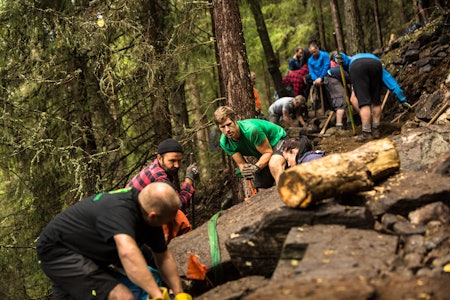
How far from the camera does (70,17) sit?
8070 millimetres

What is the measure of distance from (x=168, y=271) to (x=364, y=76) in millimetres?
→ 5665

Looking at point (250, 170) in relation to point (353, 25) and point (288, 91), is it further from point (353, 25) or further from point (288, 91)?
point (353, 25)

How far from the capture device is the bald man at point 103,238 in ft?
12.1

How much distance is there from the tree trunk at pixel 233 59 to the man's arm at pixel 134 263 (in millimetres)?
4330

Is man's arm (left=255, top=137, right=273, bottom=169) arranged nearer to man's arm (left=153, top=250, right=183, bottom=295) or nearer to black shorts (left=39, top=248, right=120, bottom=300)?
man's arm (left=153, top=250, right=183, bottom=295)

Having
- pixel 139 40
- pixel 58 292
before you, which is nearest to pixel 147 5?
pixel 139 40

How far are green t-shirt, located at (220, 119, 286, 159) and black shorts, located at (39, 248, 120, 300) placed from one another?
8.86ft

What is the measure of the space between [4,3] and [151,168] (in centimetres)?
500

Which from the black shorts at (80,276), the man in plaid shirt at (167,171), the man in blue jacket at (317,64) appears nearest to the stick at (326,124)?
the man in blue jacket at (317,64)

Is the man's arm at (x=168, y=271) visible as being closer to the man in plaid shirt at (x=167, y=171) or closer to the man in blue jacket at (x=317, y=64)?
the man in plaid shirt at (x=167, y=171)

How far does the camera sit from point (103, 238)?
3836 millimetres

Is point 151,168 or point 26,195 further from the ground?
point 151,168

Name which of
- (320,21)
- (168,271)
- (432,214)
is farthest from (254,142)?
(320,21)

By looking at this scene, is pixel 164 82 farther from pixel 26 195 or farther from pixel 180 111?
pixel 26 195
